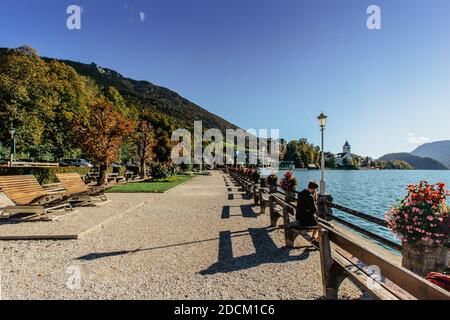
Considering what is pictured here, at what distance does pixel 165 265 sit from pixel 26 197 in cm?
603

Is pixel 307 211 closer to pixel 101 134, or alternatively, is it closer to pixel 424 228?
pixel 424 228

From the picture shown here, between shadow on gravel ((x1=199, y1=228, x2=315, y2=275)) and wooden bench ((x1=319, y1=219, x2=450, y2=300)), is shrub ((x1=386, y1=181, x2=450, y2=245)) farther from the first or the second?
shadow on gravel ((x1=199, y1=228, x2=315, y2=275))

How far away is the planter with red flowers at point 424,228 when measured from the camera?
3363mm

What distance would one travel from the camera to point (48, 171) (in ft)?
56.1

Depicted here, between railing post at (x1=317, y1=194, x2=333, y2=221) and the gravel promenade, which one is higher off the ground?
railing post at (x1=317, y1=194, x2=333, y2=221)

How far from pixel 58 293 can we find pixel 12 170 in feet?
55.9

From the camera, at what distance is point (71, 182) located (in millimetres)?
10336

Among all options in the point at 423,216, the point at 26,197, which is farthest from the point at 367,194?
the point at 26,197

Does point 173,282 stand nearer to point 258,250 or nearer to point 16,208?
point 258,250

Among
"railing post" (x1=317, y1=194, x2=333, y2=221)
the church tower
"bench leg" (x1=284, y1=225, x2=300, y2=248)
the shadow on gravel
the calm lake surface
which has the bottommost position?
the calm lake surface

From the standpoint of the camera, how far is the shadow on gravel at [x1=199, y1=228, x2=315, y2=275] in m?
4.56

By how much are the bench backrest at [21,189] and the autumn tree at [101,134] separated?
1081 centimetres

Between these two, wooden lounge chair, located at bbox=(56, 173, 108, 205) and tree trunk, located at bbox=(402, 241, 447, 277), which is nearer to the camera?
tree trunk, located at bbox=(402, 241, 447, 277)

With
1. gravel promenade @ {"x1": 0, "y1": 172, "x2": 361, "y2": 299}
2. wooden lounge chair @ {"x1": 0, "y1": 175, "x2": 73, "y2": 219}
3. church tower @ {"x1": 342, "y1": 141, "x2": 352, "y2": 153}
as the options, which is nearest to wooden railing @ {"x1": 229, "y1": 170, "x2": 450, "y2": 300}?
gravel promenade @ {"x1": 0, "y1": 172, "x2": 361, "y2": 299}
